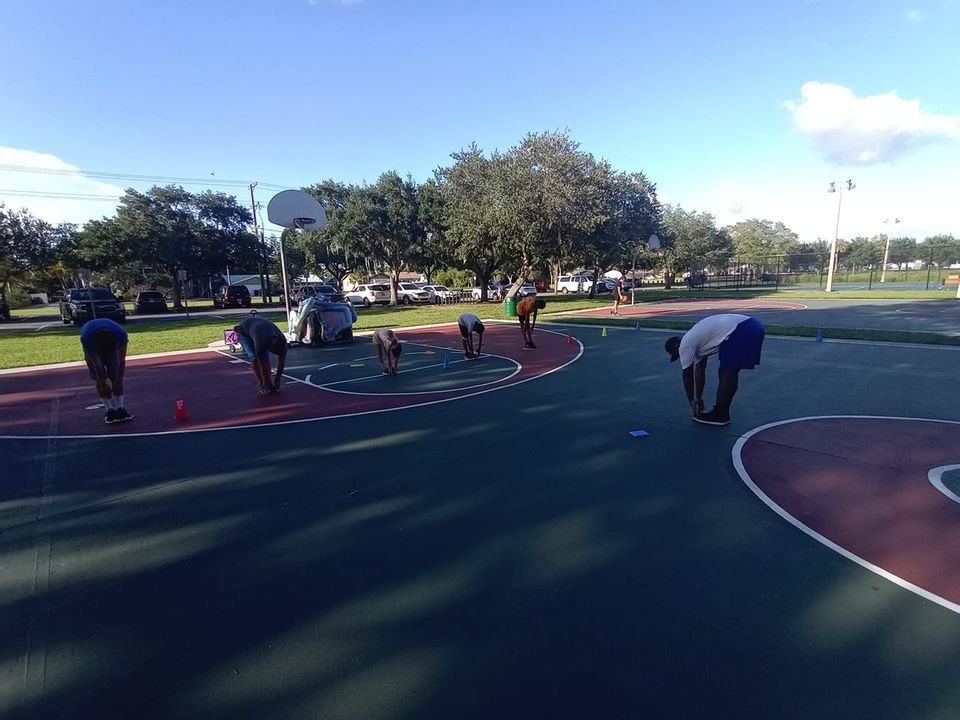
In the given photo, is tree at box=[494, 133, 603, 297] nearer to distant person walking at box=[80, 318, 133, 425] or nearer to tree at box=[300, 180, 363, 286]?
tree at box=[300, 180, 363, 286]

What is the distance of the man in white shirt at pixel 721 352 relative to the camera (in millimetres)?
6125

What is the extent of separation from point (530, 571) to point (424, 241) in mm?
33302

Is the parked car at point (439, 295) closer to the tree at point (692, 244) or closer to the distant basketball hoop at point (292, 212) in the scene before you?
the distant basketball hoop at point (292, 212)

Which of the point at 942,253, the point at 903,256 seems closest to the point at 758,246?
the point at 903,256

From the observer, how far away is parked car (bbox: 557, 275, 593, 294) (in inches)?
1911

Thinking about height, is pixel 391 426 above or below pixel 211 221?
below

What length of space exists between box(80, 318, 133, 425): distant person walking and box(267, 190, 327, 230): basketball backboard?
10.8m

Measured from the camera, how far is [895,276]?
52.0 meters

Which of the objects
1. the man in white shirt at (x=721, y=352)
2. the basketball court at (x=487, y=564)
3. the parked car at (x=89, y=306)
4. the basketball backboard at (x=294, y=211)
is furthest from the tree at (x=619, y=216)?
the parked car at (x=89, y=306)

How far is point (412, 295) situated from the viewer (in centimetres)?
3606

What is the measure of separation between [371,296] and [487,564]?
34.4 m

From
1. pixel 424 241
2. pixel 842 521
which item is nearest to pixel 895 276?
pixel 424 241

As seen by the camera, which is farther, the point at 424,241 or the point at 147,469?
the point at 424,241

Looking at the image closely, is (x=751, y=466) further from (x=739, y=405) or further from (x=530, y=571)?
(x=530, y=571)
